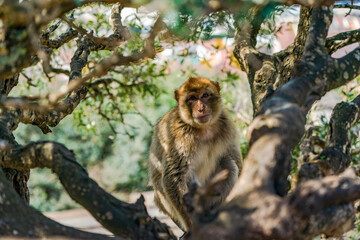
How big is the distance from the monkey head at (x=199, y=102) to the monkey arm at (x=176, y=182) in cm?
41

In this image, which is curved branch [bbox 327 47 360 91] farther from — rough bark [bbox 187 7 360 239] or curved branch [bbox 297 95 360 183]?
curved branch [bbox 297 95 360 183]

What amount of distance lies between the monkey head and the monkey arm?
16.3 inches

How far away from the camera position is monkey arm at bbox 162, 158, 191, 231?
169 inches

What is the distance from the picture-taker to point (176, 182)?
434 centimetres

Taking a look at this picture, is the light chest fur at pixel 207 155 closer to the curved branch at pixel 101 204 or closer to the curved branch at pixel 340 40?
the curved branch at pixel 340 40

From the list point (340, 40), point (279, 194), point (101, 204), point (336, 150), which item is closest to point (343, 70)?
point (336, 150)

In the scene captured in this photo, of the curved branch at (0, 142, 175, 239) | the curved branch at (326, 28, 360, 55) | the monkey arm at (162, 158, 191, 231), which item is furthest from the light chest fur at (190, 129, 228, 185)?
the curved branch at (0, 142, 175, 239)

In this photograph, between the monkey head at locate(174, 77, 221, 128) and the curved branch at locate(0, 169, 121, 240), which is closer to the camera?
the curved branch at locate(0, 169, 121, 240)

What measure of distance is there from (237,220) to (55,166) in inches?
36.5

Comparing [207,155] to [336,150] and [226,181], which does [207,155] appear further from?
[336,150]

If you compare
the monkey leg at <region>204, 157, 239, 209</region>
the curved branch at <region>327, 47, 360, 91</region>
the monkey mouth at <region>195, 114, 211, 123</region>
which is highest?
the curved branch at <region>327, 47, 360, 91</region>

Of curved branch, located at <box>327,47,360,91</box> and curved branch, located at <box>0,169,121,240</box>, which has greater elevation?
curved branch, located at <box>327,47,360,91</box>

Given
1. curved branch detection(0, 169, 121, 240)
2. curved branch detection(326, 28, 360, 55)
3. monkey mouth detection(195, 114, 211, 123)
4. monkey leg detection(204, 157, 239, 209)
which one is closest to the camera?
curved branch detection(0, 169, 121, 240)

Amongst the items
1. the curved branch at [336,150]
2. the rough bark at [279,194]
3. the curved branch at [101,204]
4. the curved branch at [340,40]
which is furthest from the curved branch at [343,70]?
the curved branch at [101,204]
